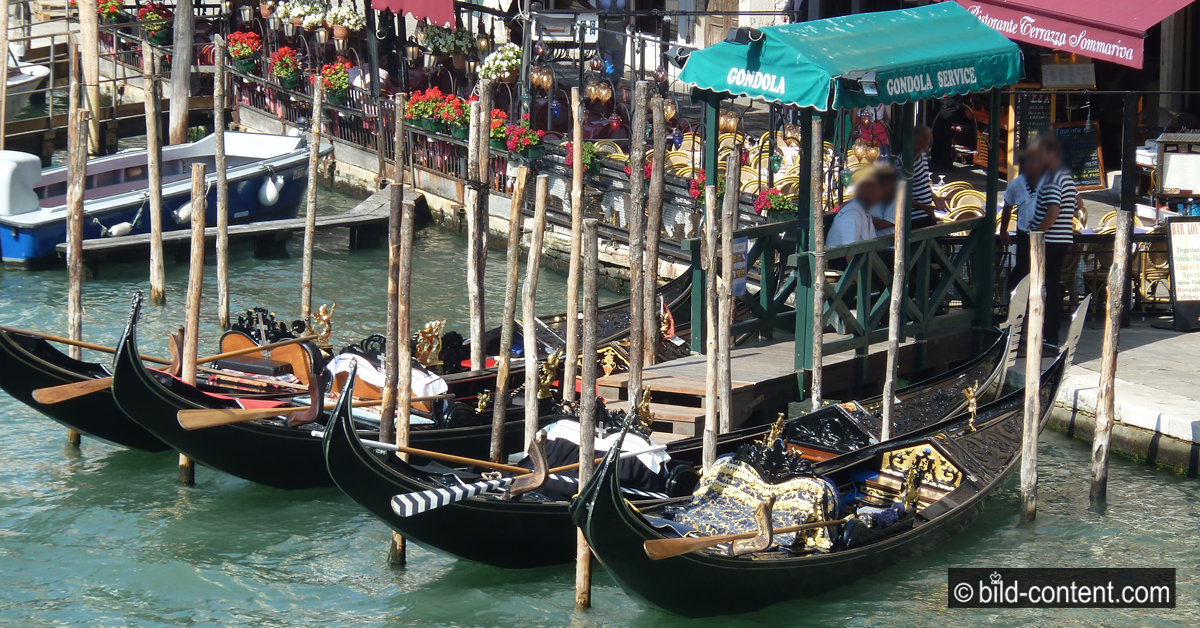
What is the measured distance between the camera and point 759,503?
598cm

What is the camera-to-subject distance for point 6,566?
21.5ft

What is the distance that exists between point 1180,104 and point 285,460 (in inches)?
352

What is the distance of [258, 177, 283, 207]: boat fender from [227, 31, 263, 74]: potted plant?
3712mm

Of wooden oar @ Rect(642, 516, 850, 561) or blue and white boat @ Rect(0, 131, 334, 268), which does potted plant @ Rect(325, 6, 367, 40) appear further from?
wooden oar @ Rect(642, 516, 850, 561)

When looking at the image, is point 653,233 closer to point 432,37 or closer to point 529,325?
point 529,325

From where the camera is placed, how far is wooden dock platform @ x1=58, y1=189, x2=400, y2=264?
485 inches

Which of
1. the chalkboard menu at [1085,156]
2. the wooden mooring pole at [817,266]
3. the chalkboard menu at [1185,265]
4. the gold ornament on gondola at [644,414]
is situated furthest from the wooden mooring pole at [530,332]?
the chalkboard menu at [1085,156]

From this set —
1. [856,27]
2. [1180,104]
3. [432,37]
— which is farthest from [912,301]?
[432,37]

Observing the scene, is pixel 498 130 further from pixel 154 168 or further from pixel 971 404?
pixel 971 404

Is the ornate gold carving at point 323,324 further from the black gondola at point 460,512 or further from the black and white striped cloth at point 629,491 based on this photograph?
the black and white striped cloth at point 629,491

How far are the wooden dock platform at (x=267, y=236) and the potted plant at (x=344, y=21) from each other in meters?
2.24

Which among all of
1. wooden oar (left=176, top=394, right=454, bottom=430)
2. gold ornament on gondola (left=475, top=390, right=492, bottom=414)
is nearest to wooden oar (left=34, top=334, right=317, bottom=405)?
wooden oar (left=176, top=394, right=454, bottom=430)

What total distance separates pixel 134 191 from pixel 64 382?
631 centimetres

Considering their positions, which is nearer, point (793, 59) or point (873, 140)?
point (793, 59)
